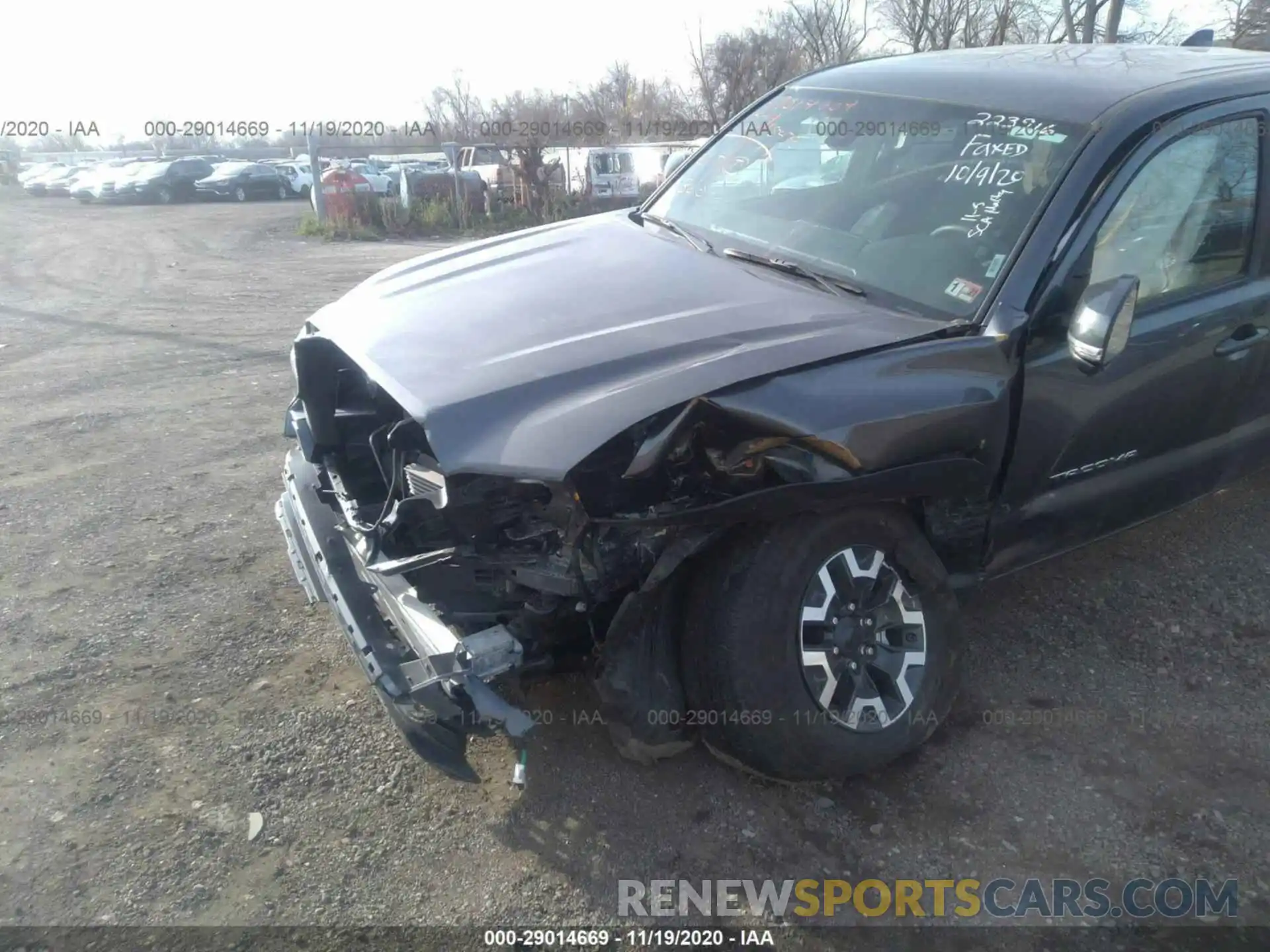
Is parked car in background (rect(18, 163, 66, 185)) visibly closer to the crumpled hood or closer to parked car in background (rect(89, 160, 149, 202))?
parked car in background (rect(89, 160, 149, 202))

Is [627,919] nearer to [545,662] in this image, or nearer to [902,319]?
[545,662]

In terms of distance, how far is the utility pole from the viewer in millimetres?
19109

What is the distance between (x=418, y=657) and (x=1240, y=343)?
3008 mm

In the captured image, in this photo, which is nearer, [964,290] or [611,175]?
[964,290]

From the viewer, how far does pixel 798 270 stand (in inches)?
129

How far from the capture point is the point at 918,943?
7.85ft

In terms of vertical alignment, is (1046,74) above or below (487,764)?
above

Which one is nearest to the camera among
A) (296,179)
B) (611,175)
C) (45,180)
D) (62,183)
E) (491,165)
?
(611,175)

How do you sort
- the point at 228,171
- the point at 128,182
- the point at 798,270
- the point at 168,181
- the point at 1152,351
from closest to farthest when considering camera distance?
the point at 1152,351
the point at 798,270
the point at 128,182
the point at 168,181
the point at 228,171

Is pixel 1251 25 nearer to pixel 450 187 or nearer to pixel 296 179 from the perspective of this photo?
pixel 450 187

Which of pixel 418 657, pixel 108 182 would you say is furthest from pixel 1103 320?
pixel 108 182

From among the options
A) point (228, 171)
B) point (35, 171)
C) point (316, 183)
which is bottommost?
point (316, 183)

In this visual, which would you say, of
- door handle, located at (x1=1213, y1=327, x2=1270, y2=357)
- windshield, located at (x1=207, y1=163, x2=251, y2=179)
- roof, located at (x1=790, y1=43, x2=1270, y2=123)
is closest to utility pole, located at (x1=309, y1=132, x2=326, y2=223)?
windshield, located at (x1=207, y1=163, x2=251, y2=179)

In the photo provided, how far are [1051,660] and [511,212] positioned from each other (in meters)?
17.8
